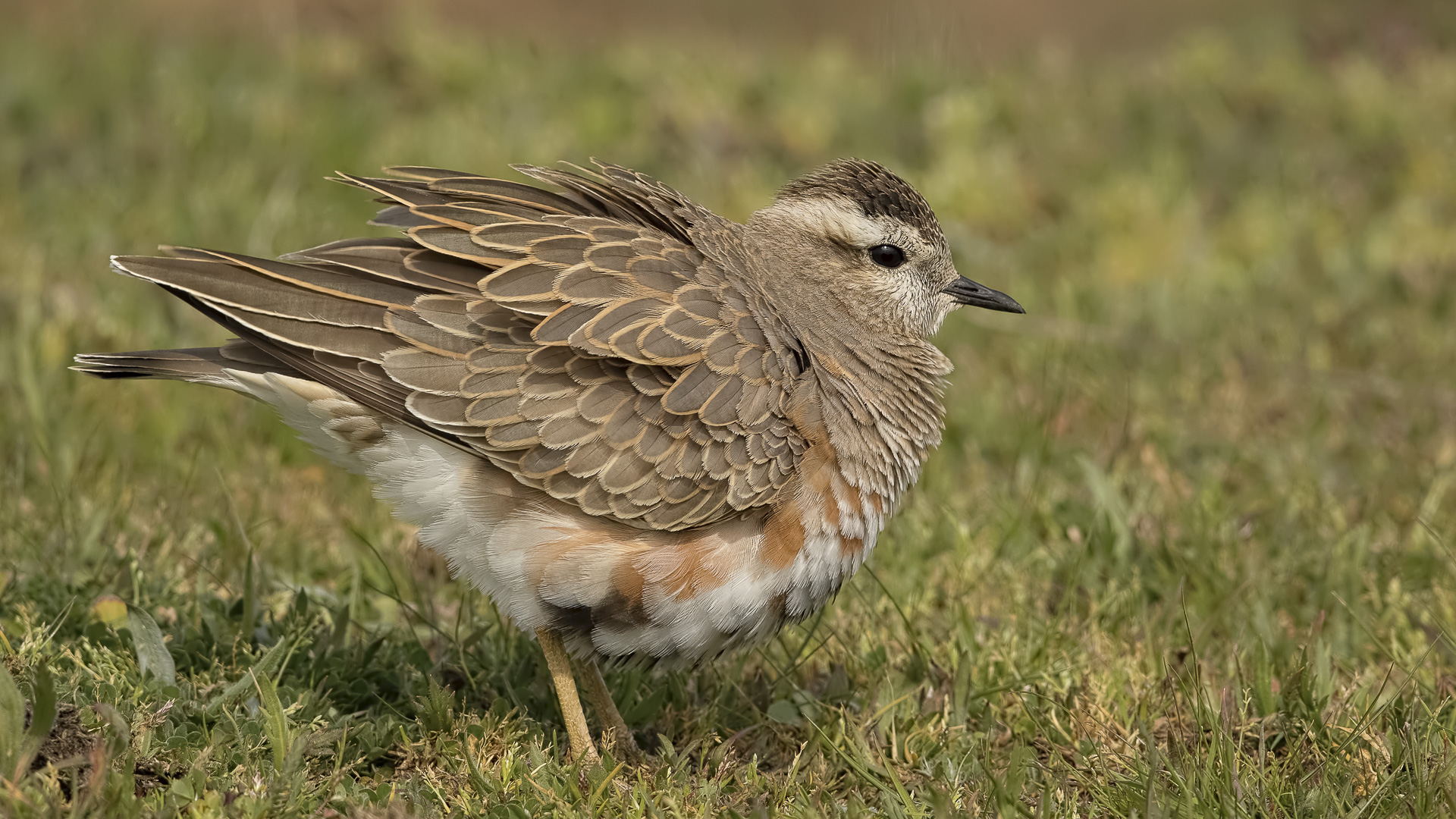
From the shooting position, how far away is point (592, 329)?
14.4ft

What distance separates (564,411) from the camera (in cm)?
441

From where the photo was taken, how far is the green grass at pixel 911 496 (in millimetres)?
4215

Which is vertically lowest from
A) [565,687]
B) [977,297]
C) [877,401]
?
[565,687]

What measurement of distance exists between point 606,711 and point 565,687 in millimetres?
221

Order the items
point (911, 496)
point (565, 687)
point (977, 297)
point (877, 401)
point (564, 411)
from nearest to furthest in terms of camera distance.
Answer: point (564, 411) < point (565, 687) < point (877, 401) < point (977, 297) < point (911, 496)

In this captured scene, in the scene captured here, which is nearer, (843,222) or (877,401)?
(877,401)

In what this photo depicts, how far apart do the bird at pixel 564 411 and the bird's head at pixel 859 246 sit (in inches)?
22.1

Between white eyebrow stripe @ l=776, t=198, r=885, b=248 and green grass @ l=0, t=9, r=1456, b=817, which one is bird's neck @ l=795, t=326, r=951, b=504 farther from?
green grass @ l=0, t=9, r=1456, b=817

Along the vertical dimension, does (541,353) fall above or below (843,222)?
below

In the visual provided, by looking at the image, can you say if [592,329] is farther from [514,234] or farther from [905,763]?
[905,763]

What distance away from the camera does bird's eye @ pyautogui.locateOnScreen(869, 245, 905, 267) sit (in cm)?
525

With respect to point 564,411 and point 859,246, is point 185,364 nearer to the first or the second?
point 564,411

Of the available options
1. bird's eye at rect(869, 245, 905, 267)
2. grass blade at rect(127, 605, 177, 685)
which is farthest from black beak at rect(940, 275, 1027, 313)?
grass blade at rect(127, 605, 177, 685)

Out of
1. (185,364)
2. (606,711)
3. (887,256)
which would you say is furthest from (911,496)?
(185,364)
